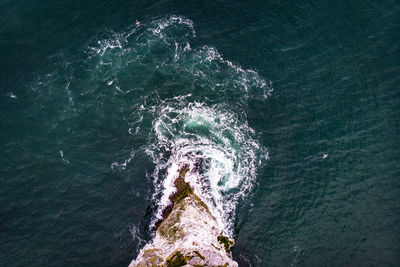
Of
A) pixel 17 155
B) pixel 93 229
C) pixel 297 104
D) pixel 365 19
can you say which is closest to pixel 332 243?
pixel 297 104

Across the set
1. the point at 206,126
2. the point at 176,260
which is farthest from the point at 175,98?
the point at 176,260

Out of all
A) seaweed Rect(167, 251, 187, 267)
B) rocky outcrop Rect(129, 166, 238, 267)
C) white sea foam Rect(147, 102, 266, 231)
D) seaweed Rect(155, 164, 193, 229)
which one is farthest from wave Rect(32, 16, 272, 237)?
seaweed Rect(167, 251, 187, 267)

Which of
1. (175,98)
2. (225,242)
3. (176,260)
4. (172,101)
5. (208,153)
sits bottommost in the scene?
(176,260)

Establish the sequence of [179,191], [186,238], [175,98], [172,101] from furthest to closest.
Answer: [175,98]
[172,101]
[179,191]
[186,238]

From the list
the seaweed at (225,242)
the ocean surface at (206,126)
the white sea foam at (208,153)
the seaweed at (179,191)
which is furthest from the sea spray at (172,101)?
the seaweed at (225,242)

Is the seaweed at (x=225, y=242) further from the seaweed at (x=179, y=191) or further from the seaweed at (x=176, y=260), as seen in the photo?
the seaweed at (x=179, y=191)

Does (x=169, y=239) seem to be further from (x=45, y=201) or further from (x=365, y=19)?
(x=365, y=19)

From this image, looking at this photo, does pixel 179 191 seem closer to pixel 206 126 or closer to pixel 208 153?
pixel 208 153
